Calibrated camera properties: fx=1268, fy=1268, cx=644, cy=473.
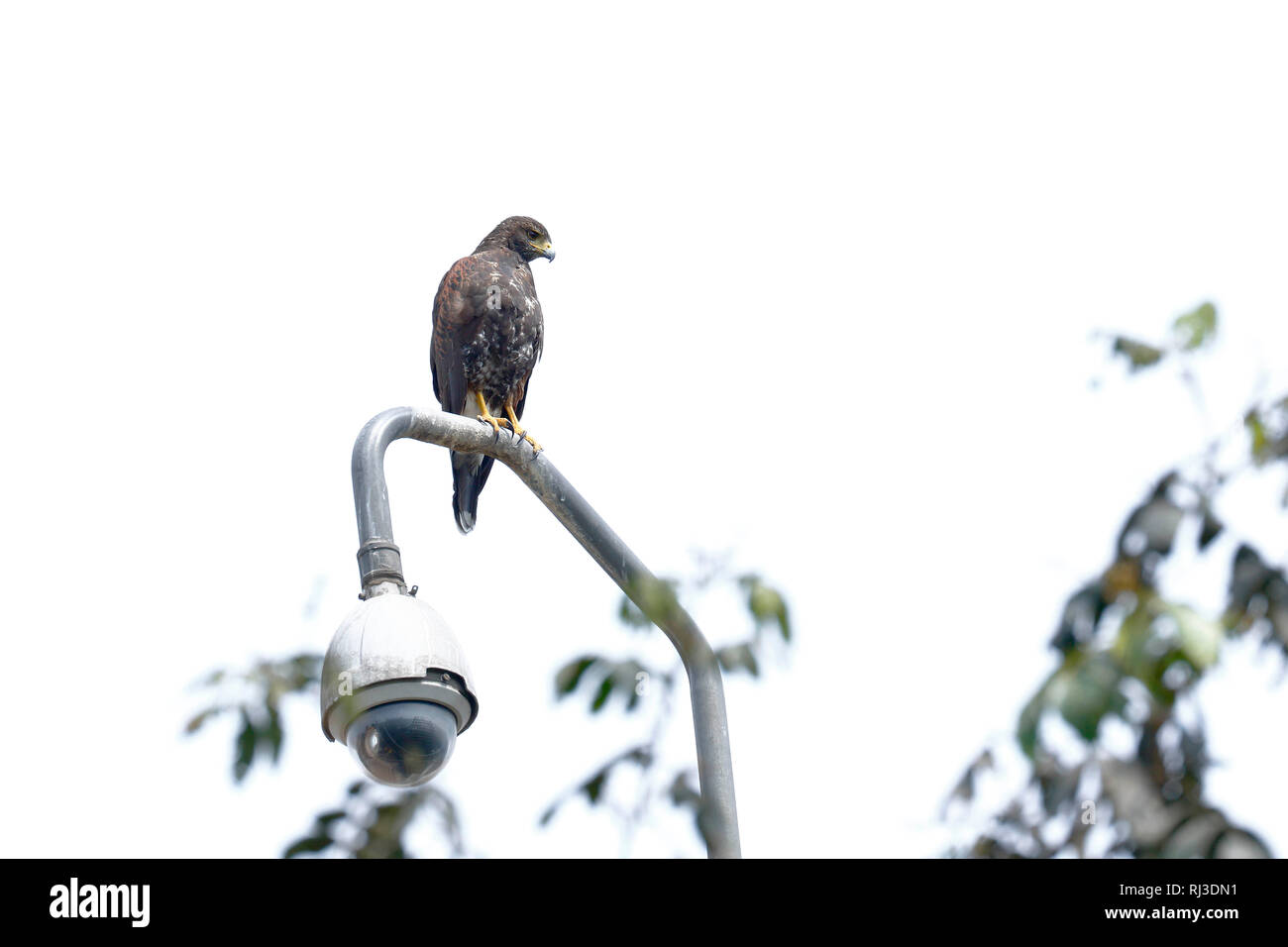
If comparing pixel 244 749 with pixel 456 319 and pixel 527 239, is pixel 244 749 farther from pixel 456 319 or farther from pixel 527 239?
pixel 527 239

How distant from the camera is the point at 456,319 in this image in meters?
7.07

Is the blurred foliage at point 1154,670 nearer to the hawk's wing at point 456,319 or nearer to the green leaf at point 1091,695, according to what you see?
the green leaf at point 1091,695

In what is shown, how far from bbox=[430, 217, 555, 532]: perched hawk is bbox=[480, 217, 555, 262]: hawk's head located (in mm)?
303

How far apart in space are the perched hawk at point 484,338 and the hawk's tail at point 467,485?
33cm

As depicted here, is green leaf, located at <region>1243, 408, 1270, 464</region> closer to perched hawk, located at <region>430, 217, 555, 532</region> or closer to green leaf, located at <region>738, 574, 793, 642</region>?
green leaf, located at <region>738, 574, 793, 642</region>

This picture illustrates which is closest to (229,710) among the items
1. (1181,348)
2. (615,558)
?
(615,558)

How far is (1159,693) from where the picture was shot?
1469 mm

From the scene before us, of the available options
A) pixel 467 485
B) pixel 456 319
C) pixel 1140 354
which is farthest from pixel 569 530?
pixel 456 319

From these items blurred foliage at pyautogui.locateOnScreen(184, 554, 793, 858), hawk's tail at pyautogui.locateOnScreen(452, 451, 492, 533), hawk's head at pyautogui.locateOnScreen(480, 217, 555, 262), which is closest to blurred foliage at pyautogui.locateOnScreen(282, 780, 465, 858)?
blurred foliage at pyautogui.locateOnScreen(184, 554, 793, 858)

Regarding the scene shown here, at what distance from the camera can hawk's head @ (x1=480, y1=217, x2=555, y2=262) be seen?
7.69 metres

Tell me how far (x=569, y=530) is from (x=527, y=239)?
13.9ft

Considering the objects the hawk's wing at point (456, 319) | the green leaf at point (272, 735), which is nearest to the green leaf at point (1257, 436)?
the green leaf at point (272, 735)
